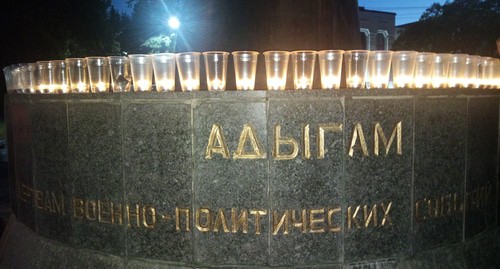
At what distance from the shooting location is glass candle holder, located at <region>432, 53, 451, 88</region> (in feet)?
16.0

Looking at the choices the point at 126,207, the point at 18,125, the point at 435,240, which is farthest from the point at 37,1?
the point at 435,240

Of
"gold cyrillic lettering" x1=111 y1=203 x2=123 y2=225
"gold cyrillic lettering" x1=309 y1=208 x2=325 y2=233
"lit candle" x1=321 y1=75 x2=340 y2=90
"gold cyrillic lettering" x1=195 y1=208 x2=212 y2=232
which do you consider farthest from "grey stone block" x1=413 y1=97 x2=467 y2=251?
"gold cyrillic lettering" x1=111 y1=203 x2=123 y2=225

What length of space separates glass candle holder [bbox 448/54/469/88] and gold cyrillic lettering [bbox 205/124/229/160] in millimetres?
2515

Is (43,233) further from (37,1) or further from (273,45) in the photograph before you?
(37,1)

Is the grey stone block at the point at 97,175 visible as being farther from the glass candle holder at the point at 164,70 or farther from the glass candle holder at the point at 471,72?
the glass candle holder at the point at 471,72

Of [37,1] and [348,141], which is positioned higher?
[37,1]

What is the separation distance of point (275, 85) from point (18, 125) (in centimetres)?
295

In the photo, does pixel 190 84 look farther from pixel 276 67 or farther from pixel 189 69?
pixel 276 67

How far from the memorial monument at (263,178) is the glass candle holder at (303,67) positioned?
0.46m

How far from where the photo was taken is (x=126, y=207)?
439 cm

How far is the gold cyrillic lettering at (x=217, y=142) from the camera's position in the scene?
415 cm

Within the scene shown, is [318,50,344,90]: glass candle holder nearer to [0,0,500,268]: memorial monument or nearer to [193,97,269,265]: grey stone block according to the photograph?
[0,0,500,268]: memorial monument

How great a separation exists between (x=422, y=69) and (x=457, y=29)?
3390cm

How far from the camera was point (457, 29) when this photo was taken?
35.2m
